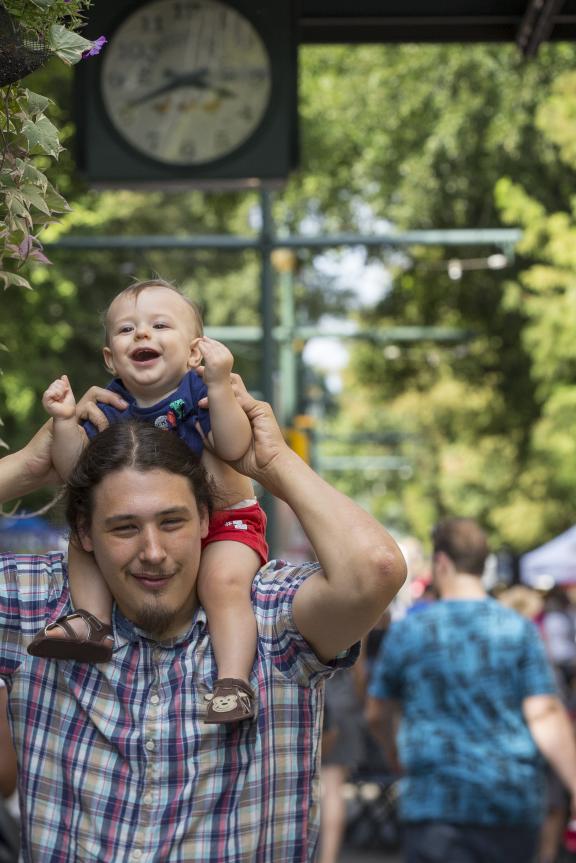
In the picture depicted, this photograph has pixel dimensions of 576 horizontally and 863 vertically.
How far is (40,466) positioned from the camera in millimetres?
3582

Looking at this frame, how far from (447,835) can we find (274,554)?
7126 mm

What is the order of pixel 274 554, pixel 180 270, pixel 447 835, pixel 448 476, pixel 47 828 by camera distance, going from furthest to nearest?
pixel 448 476 → pixel 180 270 → pixel 274 554 → pixel 447 835 → pixel 47 828

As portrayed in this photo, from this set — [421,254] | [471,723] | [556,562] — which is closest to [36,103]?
[471,723]

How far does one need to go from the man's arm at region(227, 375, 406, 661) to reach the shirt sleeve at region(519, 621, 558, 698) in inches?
134

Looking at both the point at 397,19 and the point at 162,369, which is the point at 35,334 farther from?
the point at 162,369

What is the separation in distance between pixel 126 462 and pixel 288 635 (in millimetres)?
483

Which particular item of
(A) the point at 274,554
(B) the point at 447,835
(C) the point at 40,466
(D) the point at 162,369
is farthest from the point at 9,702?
(A) the point at 274,554

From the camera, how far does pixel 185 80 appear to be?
711 cm

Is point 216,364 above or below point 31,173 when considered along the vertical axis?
below

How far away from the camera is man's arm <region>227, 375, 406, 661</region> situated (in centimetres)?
326

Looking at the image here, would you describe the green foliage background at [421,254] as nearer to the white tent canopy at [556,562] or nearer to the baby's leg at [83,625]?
the white tent canopy at [556,562]

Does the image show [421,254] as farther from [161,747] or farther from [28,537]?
[161,747]

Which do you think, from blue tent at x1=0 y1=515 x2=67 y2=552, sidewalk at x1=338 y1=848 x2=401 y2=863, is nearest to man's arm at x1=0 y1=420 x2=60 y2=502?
sidewalk at x1=338 y1=848 x2=401 y2=863

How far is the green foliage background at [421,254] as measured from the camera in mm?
18828
